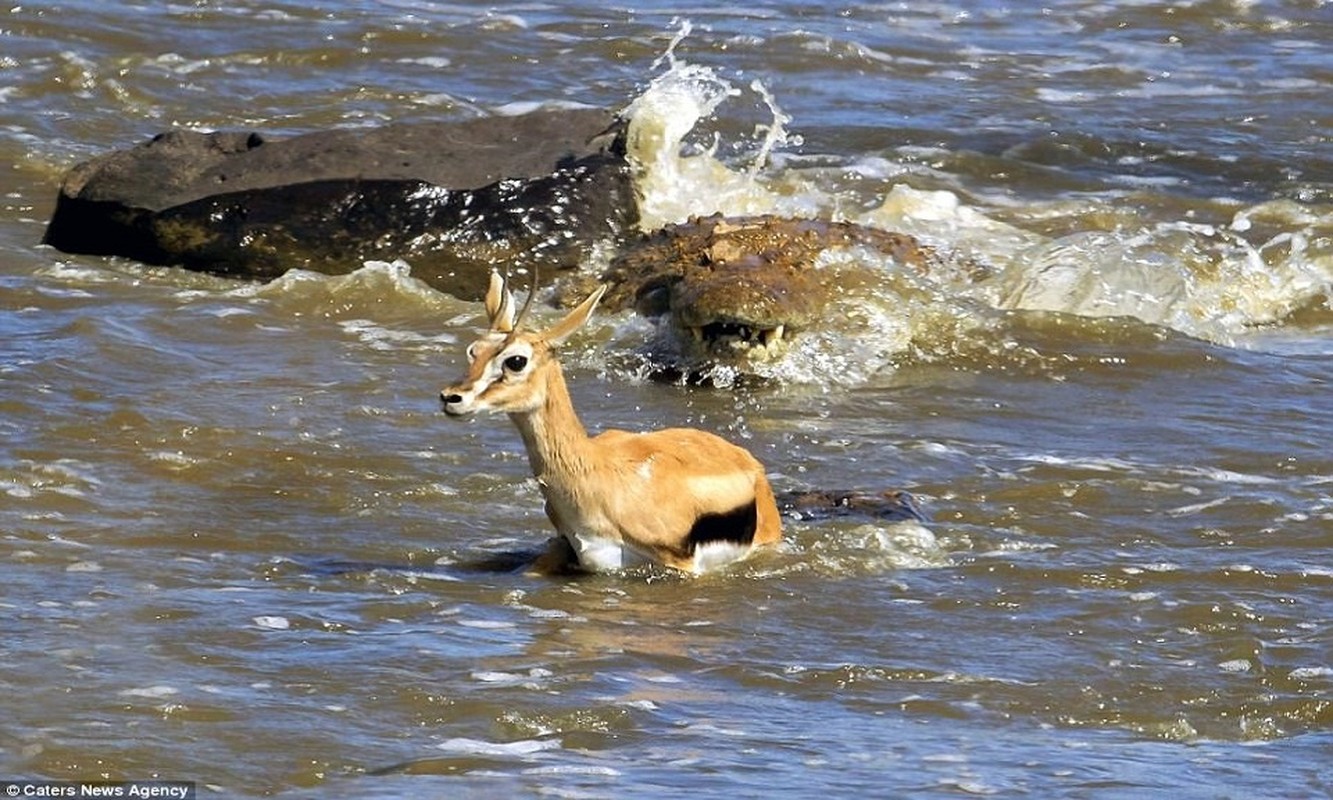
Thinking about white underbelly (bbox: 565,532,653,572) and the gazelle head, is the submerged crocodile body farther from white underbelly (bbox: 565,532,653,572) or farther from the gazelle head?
the gazelle head

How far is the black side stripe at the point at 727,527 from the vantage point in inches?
280

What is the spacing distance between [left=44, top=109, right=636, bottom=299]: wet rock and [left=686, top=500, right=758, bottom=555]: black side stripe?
165 inches

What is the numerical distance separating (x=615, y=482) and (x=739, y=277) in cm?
301

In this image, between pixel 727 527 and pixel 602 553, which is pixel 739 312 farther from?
pixel 602 553

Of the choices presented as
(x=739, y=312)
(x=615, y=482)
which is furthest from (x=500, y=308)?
(x=739, y=312)

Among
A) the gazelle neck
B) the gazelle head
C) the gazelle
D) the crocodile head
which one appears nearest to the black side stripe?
the gazelle

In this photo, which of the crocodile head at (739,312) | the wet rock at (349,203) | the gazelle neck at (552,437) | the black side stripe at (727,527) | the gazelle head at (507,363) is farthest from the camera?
the wet rock at (349,203)

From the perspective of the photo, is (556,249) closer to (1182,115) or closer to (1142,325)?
(1142,325)

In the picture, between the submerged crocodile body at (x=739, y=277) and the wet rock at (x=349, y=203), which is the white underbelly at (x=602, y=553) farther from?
the wet rock at (x=349, y=203)

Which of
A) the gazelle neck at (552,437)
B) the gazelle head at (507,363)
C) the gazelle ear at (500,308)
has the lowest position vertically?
the gazelle neck at (552,437)

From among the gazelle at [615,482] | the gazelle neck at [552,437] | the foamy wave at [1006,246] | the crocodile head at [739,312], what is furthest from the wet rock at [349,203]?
the gazelle neck at [552,437]

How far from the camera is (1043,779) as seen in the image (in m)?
5.36

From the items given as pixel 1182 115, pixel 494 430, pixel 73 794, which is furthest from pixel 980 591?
pixel 1182 115

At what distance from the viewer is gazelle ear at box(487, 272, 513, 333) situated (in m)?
6.79
